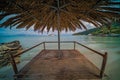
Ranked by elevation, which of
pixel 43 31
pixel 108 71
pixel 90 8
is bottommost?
pixel 108 71

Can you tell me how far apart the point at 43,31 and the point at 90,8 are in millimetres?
5972

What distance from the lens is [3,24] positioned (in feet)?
22.8

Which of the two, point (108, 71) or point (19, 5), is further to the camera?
point (108, 71)

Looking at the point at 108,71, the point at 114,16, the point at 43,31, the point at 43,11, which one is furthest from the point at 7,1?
the point at 108,71

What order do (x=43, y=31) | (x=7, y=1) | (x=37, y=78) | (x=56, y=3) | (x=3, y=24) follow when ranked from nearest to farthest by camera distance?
(x=37, y=78) < (x=7, y=1) < (x=56, y=3) < (x=3, y=24) < (x=43, y=31)

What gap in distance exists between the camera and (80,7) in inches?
227

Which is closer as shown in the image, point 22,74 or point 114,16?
point 22,74

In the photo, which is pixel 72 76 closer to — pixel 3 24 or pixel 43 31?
pixel 3 24

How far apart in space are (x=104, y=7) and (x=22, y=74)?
3598mm

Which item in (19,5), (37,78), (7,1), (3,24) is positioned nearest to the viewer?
(37,78)

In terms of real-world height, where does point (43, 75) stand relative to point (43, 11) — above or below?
below

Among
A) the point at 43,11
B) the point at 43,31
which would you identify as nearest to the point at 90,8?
the point at 43,11

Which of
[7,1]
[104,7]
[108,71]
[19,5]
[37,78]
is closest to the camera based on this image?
[37,78]

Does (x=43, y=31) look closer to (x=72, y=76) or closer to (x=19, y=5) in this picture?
(x=19, y=5)
